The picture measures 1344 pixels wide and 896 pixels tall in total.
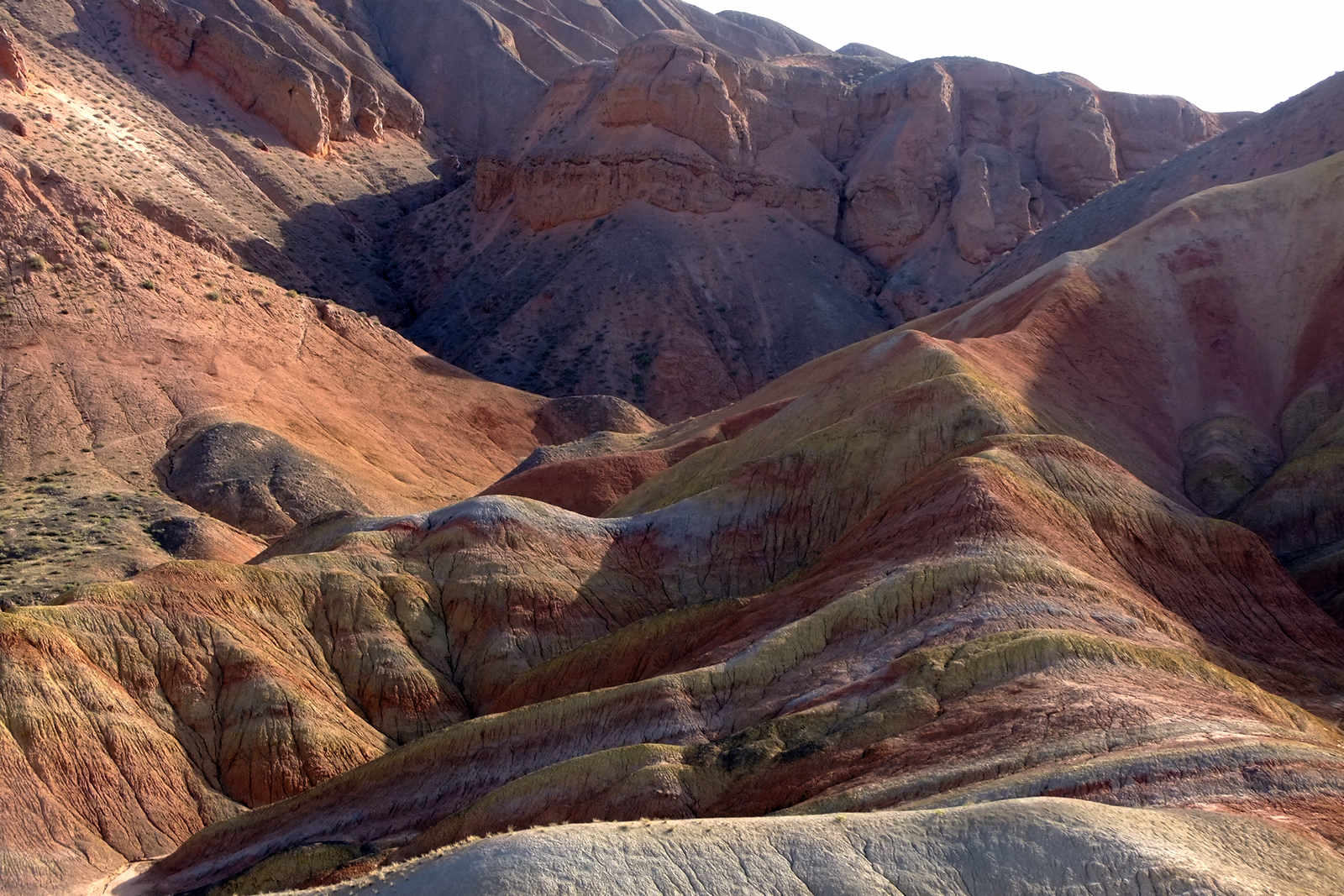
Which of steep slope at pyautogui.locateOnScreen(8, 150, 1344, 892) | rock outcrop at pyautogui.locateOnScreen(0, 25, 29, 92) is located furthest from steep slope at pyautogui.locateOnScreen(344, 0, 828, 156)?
steep slope at pyautogui.locateOnScreen(8, 150, 1344, 892)

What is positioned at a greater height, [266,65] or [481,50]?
[481,50]

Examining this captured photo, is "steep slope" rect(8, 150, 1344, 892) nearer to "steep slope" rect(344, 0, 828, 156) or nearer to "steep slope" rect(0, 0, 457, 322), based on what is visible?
"steep slope" rect(0, 0, 457, 322)

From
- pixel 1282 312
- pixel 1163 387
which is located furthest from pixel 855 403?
pixel 1282 312

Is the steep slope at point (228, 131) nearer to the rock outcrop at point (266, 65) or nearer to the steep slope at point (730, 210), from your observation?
the rock outcrop at point (266, 65)

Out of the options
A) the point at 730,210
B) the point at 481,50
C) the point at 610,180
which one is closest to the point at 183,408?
the point at 610,180

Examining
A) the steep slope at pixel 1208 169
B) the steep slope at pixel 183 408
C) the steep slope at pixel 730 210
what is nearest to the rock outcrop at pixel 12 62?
the steep slope at pixel 183 408

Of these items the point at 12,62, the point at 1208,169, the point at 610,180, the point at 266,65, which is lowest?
Result: the point at 12,62

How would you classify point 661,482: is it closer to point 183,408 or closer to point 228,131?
point 183,408
